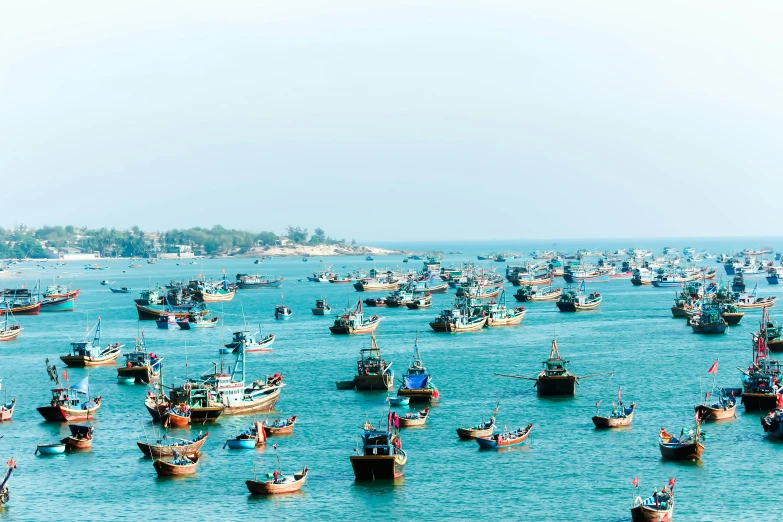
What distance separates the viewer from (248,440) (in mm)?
70875

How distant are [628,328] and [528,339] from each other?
1915 centimetres

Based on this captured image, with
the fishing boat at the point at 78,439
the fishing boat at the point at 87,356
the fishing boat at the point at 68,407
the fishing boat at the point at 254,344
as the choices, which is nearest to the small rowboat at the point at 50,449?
the fishing boat at the point at 78,439

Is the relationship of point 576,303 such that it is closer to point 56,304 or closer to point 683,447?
point 56,304

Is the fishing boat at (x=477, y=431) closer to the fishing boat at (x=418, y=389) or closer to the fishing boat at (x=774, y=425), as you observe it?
the fishing boat at (x=418, y=389)

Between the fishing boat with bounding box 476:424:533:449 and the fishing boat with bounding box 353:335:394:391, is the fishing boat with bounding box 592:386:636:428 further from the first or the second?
the fishing boat with bounding box 353:335:394:391

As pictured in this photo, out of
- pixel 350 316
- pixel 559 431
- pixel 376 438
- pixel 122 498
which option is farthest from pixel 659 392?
pixel 350 316

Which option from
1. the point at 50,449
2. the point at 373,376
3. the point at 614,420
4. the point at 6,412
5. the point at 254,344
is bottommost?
the point at 50,449

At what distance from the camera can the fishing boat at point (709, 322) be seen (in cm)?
13562

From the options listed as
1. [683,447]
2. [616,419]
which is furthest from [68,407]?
[683,447]

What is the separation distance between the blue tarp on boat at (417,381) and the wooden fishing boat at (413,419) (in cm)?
837

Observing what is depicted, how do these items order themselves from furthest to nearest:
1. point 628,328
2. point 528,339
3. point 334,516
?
1. point 628,328
2. point 528,339
3. point 334,516

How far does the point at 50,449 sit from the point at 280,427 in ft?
49.7

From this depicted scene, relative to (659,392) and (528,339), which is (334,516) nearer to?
(659,392)

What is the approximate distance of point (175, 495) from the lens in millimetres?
61188
